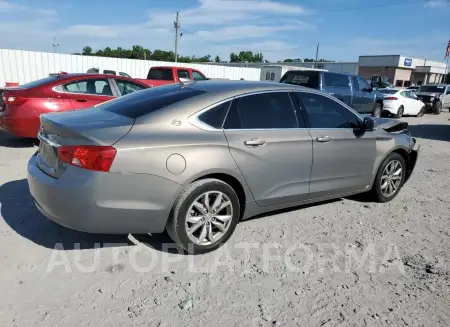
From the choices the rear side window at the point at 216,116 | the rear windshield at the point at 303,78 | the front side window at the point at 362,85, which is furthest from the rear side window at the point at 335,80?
the rear side window at the point at 216,116

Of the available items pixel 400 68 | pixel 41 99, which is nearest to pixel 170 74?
pixel 41 99

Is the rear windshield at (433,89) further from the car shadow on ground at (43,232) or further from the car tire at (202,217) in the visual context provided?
the car shadow on ground at (43,232)

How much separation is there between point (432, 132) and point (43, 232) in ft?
43.7

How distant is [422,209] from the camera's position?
4969mm

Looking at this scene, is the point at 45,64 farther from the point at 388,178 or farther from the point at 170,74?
the point at 388,178

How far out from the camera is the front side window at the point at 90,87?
7.18m

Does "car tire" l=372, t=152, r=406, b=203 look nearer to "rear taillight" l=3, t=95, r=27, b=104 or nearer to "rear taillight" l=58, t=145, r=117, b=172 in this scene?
"rear taillight" l=58, t=145, r=117, b=172

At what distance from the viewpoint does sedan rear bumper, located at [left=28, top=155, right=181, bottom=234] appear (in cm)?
288

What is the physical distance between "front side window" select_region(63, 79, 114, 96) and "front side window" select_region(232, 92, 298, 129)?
4726mm

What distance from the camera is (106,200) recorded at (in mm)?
2914

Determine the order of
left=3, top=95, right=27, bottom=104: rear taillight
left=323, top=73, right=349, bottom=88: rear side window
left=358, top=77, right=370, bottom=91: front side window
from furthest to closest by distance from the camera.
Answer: left=358, top=77, right=370, bottom=91: front side window, left=323, top=73, right=349, bottom=88: rear side window, left=3, top=95, right=27, bottom=104: rear taillight

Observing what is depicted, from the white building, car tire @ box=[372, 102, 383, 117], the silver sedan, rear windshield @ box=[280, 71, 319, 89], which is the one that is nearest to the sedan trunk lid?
the silver sedan

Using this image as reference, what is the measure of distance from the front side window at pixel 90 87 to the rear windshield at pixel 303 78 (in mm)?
6314

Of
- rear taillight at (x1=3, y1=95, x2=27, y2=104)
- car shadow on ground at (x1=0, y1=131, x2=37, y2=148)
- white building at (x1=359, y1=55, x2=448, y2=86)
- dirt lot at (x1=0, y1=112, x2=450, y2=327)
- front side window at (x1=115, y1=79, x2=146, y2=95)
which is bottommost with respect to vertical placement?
car shadow on ground at (x1=0, y1=131, x2=37, y2=148)
